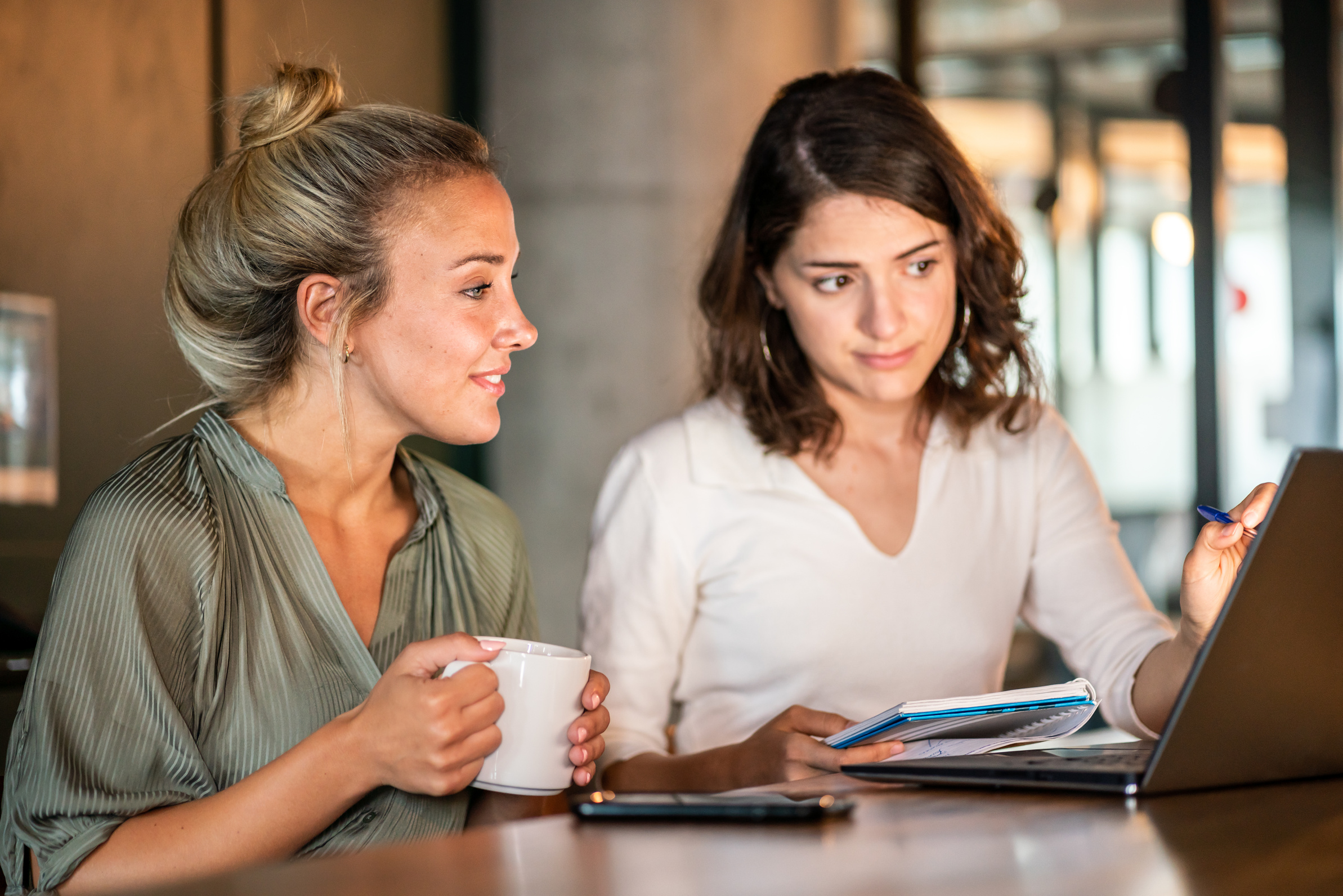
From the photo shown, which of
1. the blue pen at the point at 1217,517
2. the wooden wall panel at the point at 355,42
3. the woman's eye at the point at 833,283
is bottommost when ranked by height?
the blue pen at the point at 1217,517

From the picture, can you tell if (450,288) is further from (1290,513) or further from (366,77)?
(366,77)

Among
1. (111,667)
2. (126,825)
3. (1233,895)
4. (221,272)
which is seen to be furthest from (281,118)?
(1233,895)

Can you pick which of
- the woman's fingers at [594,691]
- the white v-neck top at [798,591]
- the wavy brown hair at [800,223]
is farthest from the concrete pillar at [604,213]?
the woman's fingers at [594,691]

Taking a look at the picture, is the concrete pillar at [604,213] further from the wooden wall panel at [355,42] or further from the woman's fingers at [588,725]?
the woman's fingers at [588,725]

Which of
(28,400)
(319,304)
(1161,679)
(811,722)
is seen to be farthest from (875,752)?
(28,400)

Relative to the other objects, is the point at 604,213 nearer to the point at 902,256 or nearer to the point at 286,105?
the point at 902,256

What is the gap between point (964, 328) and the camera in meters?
2.05

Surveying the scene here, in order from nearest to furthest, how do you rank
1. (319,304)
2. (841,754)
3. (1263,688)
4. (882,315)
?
(1263,688), (841,754), (319,304), (882,315)

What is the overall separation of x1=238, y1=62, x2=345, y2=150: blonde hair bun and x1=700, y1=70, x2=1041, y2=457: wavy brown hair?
0.69 metres

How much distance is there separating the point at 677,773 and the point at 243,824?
25.1 inches

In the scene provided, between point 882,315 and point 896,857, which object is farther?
point 882,315

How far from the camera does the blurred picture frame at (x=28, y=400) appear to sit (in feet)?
7.43

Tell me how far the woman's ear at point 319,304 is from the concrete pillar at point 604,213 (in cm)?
192

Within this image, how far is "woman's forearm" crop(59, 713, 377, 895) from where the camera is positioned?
119 cm
